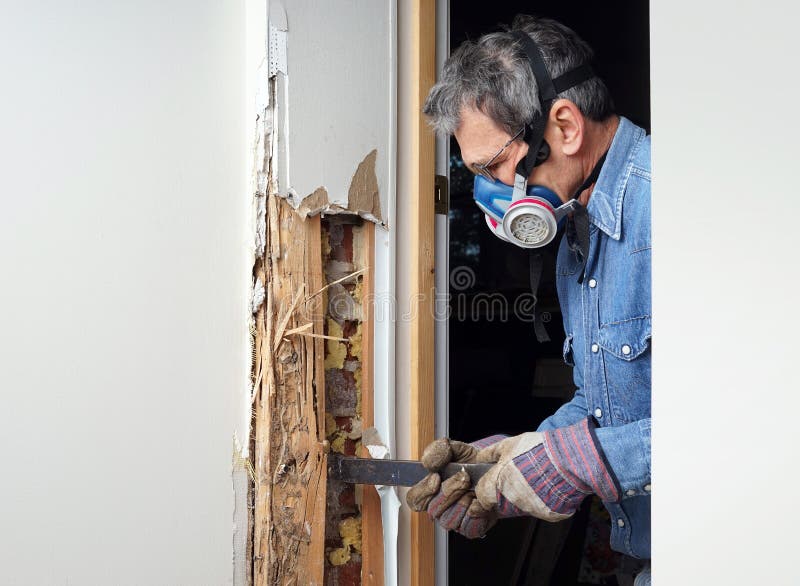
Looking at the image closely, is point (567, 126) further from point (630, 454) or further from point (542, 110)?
point (630, 454)

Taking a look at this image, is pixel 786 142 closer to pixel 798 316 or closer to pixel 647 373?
pixel 798 316

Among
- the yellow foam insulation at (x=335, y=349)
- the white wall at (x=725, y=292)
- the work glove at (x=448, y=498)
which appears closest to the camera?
the white wall at (x=725, y=292)

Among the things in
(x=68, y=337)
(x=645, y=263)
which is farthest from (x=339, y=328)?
(x=645, y=263)

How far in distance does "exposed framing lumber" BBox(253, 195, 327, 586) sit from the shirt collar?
2.60 ft

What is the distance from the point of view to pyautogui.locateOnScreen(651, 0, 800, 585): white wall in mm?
1175

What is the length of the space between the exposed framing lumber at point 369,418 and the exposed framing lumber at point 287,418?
15cm

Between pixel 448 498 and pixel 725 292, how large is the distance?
1.11m

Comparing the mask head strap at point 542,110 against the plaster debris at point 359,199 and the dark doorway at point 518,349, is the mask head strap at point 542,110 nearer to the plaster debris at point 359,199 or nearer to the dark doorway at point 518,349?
the plaster debris at point 359,199

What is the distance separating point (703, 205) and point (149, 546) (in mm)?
1650

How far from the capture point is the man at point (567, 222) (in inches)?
79.7

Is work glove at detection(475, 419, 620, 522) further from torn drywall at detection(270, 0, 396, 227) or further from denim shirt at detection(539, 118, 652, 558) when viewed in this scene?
torn drywall at detection(270, 0, 396, 227)

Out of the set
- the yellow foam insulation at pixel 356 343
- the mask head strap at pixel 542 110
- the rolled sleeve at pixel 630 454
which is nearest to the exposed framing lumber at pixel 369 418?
the yellow foam insulation at pixel 356 343

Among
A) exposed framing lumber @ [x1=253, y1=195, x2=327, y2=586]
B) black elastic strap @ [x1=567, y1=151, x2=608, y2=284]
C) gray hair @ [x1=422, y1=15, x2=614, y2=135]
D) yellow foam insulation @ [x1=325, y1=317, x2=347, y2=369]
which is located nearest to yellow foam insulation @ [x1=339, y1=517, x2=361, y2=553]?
exposed framing lumber @ [x1=253, y1=195, x2=327, y2=586]

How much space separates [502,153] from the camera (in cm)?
219
